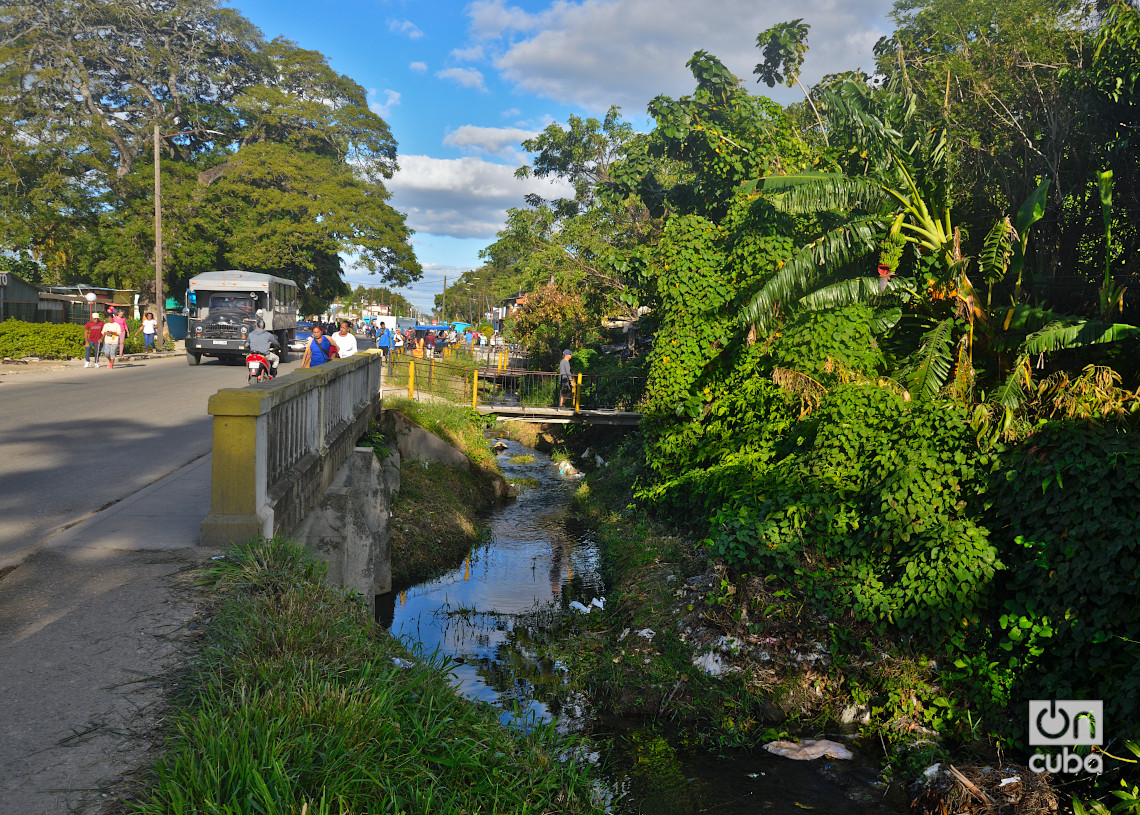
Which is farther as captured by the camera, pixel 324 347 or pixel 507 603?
pixel 324 347

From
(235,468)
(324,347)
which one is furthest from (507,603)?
(235,468)

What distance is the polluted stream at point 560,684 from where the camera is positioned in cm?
730

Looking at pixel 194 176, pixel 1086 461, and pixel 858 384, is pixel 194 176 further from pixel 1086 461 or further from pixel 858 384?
pixel 1086 461

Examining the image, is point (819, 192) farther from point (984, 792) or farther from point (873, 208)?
point (984, 792)

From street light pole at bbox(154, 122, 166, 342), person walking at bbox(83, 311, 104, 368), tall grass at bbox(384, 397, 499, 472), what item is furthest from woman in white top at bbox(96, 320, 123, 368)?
tall grass at bbox(384, 397, 499, 472)

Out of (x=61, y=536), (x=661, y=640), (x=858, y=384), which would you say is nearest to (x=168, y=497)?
(x=61, y=536)

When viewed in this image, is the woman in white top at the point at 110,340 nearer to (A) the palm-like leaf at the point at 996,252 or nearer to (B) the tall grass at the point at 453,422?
(B) the tall grass at the point at 453,422

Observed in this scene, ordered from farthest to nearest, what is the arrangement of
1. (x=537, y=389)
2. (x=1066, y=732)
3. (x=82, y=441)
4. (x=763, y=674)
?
(x=537, y=389)
(x=82, y=441)
(x=763, y=674)
(x=1066, y=732)

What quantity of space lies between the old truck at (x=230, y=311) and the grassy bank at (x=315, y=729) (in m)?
22.9

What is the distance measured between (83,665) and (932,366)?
32.1ft

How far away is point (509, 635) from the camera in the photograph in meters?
11.0

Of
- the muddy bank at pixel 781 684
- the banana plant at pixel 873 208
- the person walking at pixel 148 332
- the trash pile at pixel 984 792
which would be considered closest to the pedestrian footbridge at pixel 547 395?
the banana plant at pixel 873 208

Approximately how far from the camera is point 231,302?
30.6 meters

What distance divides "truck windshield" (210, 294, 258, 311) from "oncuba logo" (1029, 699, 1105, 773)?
2850cm
